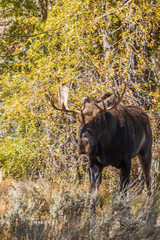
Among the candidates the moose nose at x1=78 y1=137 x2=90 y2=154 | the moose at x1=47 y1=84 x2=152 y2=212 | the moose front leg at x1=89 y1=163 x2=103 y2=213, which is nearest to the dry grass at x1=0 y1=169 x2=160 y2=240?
the moose front leg at x1=89 y1=163 x2=103 y2=213

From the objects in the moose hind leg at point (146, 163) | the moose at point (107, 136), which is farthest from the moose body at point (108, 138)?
the moose hind leg at point (146, 163)

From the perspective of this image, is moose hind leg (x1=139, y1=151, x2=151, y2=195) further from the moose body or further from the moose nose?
the moose nose

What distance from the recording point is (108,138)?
18.1 ft

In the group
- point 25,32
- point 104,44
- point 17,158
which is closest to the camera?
point 104,44

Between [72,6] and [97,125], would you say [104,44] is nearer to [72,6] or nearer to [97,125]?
[72,6]

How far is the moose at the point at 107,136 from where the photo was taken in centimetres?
514

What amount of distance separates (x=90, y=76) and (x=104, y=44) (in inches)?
34.9

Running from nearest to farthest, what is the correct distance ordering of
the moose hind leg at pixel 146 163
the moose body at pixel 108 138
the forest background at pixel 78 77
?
the moose body at pixel 108 138 → the moose hind leg at pixel 146 163 → the forest background at pixel 78 77

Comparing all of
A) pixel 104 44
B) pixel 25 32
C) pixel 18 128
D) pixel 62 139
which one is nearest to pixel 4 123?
pixel 18 128

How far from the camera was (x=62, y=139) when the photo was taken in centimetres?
923

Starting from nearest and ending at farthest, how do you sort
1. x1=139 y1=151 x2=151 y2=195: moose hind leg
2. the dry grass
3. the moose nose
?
the dry grass
the moose nose
x1=139 y1=151 x2=151 y2=195: moose hind leg

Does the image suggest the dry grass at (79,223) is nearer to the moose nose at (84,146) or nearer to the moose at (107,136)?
the moose at (107,136)

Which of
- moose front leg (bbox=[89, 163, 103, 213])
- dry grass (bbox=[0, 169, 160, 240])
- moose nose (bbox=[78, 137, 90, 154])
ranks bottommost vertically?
dry grass (bbox=[0, 169, 160, 240])

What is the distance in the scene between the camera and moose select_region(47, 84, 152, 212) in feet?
16.9
